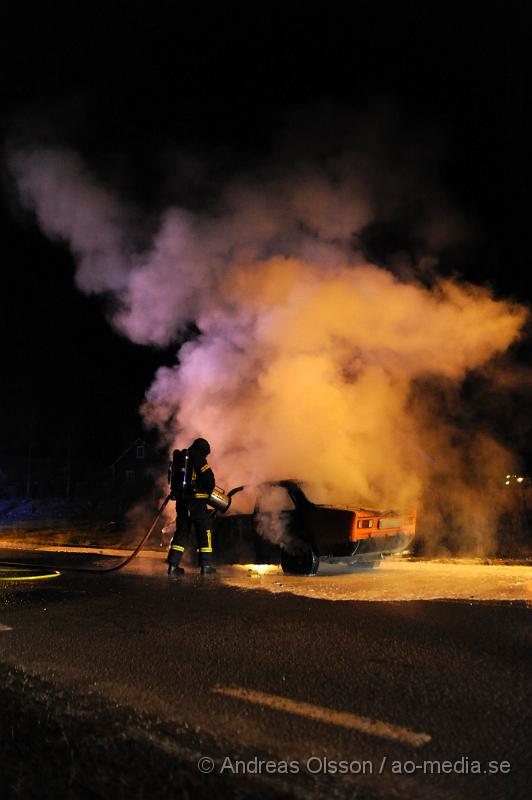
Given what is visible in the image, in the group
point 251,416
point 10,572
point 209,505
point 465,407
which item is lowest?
point 10,572

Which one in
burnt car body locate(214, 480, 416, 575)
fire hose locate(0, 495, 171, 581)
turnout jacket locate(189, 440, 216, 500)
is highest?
turnout jacket locate(189, 440, 216, 500)

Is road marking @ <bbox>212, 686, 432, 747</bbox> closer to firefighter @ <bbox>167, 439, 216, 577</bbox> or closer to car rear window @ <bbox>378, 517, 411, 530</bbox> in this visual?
car rear window @ <bbox>378, 517, 411, 530</bbox>

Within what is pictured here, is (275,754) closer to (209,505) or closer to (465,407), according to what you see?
(209,505)

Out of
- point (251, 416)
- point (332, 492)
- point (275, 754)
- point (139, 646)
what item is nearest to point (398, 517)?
point (332, 492)

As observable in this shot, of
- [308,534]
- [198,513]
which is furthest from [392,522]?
[198,513]

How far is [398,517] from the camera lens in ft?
30.8

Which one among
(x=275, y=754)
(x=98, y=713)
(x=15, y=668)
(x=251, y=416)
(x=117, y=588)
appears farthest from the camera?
(x=251, y=416)

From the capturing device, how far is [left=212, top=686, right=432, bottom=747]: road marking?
3381 mm

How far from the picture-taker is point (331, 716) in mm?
3684

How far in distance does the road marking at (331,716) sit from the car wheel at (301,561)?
4777mm

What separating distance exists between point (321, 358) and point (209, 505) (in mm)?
3574

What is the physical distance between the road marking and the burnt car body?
451 cm

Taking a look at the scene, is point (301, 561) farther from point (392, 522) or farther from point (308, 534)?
point (392, 522)

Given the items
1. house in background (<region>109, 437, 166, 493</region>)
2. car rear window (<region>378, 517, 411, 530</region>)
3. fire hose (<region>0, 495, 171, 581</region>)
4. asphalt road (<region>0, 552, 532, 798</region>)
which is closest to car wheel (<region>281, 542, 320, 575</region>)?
car rear window (<region>378, 517, 411, 530</region>)
